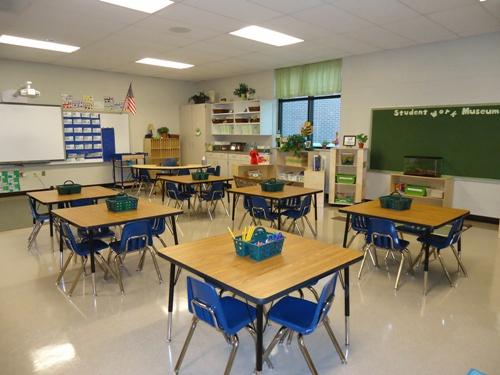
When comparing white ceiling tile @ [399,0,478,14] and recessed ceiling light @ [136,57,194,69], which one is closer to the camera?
white ceiling tile @ [399,0,478,14]

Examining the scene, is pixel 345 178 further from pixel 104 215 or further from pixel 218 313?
pixel 218 313

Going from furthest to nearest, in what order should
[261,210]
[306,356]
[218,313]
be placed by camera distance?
1. [261,210]
2. [306,356]
3. [218,313]

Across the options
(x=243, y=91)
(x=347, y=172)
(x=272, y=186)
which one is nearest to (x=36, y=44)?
(x=243, y=91)

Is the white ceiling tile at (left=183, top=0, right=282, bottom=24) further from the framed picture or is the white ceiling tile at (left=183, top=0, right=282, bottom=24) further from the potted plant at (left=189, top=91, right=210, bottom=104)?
the potted plant at (left=189, top=91, right=210, bottom=104)

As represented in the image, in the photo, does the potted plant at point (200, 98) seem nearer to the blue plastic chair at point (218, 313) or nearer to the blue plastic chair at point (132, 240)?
the blue plastic chair at point (132, 240)

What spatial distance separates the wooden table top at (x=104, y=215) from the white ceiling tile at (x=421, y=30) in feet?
14.1

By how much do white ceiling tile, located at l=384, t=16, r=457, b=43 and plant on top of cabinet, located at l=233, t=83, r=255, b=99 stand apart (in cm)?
440

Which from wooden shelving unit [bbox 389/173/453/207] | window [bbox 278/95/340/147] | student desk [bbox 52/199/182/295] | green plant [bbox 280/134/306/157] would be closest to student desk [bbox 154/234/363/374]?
student desk [bbox 52/199/182/295]

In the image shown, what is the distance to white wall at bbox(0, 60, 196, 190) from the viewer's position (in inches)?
327

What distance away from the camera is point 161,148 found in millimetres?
10484

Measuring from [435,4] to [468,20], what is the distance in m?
1.02

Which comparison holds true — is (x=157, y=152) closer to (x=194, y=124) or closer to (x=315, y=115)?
(x=194, y=124)

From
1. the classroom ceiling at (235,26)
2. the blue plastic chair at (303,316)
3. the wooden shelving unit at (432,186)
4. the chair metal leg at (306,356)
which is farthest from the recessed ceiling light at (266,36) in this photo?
the chair metal leg at (306,356)

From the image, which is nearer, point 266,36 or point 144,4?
point 144,4
